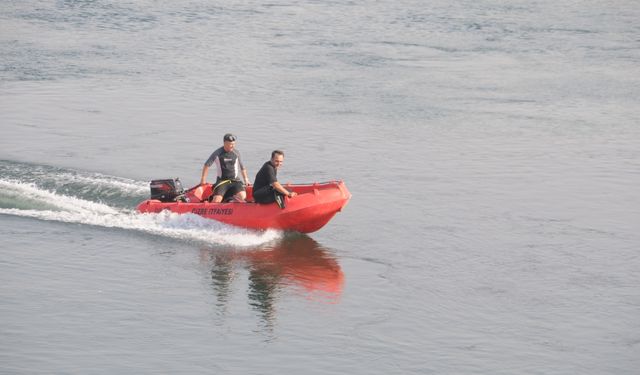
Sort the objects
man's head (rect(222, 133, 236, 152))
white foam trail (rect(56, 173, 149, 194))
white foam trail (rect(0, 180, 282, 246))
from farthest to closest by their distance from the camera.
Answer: white foam trail (rect(56, 173, 149, 194)) < white foam trail (rect(0, 180, 282, 246)) < man's head (rect(222, 133, 236, 152))

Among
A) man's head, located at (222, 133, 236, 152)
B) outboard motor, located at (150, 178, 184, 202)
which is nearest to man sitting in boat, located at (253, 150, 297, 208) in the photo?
man's head, located at (222, 133, 236, 152)

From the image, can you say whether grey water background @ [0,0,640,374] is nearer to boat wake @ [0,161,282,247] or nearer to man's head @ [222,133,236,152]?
boat wake @ [0,161,282,247]

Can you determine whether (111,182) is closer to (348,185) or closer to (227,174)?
(227,174)

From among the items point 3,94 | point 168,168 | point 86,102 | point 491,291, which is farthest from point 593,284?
point 3,94

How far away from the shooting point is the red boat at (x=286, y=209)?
19.0m

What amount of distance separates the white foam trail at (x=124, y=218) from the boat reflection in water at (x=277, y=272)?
1.50 feet

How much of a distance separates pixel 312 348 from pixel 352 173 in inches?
370

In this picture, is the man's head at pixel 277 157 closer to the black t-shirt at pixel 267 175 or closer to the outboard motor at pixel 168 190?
the black t-shirt at pixel 267 175

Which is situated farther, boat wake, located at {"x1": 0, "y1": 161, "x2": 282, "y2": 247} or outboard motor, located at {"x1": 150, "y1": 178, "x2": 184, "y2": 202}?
outboard motor, located at {"x1": 150, "y1": 178, "x2": 184, "y2": 202}

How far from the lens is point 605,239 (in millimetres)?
20000

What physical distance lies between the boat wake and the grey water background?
0.20 feet

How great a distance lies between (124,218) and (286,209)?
3.31 m

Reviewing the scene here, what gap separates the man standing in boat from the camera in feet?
64.6

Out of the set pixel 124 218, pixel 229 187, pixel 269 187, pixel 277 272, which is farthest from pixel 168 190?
pixel 277 272
